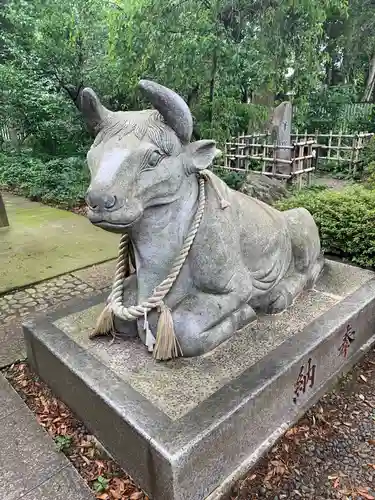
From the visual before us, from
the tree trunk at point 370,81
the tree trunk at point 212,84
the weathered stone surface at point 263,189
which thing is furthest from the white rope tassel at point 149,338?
the tree trunk at point 370,81

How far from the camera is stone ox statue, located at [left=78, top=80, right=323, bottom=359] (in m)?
1.58

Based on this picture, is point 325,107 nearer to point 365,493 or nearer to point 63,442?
point 365,493

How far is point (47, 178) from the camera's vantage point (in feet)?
30.0

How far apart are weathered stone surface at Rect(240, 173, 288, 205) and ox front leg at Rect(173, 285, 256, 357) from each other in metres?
5.64

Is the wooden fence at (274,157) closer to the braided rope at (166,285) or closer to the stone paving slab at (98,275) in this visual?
the stone paving slab at (98,275)

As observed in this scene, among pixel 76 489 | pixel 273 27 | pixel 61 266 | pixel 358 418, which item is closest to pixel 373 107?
pixel 273 27

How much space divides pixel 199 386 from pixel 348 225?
2.52 meters

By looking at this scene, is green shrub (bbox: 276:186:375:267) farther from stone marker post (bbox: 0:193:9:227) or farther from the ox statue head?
stone marker post (bbox: 0:193:9:227)

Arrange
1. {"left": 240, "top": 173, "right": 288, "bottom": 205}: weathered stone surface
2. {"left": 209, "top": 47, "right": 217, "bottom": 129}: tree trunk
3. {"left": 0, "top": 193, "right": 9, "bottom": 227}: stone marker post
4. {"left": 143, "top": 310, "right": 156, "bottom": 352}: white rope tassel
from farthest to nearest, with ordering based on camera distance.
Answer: {"left": 240, "top": 173, "right": 288, "bottom": 205}: weathered stone surface, {"left": 0, "top": 193, "right": 9, "bottom": 227}: stone marker post, {"left": 209, "top": 47, "right": 217, "bottom": 129}: tree trunk, {"left": 143, "top": 310, "right": 156, "bottom": 352}: white rope tassel

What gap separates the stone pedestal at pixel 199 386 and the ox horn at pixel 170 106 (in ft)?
3.58

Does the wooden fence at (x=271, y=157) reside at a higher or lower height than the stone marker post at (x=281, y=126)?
lower

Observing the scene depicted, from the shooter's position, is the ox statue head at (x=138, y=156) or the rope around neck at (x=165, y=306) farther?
the rope around neck at (x=165, y=306)

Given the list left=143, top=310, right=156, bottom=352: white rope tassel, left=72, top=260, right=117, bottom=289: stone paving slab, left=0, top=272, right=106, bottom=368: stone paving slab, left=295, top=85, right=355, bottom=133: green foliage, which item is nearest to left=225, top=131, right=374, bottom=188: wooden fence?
left=295, top=85, right=355, bottom=133: green foliage

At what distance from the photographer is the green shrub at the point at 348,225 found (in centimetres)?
353
